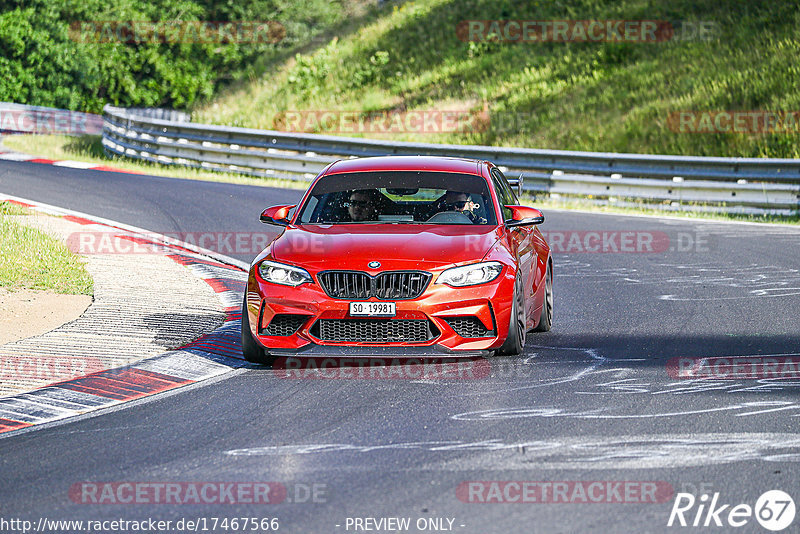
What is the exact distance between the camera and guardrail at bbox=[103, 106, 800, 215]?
2127cm

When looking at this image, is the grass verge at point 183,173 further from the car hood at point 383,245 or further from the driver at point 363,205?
the car hood at point 383,245

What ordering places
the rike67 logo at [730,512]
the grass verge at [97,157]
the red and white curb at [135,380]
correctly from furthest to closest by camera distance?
the grass verge at [97,157], the red and white curb at [135,380], the rike67 logo at [730,512]

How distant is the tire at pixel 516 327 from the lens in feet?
28.5

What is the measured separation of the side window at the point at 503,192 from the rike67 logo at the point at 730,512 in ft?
15.7

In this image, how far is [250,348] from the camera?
8.70 m

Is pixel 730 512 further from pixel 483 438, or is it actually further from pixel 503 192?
pixel 503 192

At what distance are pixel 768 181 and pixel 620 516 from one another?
63.9ft

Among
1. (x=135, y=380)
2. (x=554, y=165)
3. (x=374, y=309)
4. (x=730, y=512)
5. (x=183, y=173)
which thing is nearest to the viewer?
(x=730, y=512)

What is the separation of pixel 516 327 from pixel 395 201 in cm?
189

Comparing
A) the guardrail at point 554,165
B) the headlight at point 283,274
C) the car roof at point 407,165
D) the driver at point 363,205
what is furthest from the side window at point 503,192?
the guardrail at point 554,165

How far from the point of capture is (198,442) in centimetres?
649

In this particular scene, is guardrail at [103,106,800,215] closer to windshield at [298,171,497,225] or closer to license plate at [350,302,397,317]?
windshield at [298,171,497,225]

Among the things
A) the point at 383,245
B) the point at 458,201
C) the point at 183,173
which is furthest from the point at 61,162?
the point at 383,245

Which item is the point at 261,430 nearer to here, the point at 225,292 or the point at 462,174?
the point at 462,174
